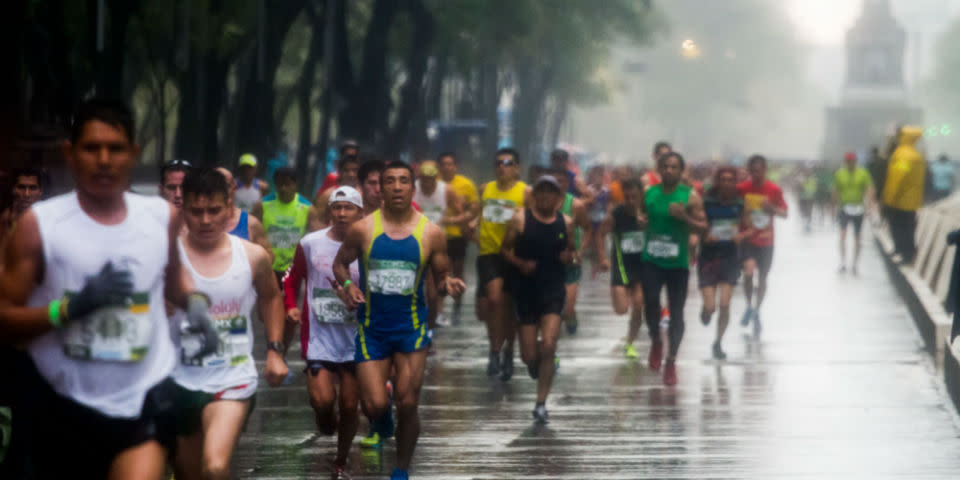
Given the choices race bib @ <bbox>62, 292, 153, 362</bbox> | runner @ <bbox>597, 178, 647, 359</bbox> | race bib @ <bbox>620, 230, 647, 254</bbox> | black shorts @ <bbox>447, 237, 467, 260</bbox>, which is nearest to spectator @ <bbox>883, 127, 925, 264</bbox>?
black shorts @ <bbox>447, 237, 467, 260</bbox>

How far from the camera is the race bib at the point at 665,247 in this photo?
13.4 m

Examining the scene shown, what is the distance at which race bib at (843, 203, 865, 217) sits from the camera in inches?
1030

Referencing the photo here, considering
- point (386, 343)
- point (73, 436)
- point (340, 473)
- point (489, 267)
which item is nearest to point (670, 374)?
point (489, 267)

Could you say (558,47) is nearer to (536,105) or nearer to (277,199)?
(536,105)

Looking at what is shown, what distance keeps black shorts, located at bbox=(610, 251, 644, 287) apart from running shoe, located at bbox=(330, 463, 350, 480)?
6.17 m

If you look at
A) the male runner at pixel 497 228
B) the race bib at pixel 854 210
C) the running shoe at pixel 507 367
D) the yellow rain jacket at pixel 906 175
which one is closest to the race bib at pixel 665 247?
the male runner at pixel 497 228

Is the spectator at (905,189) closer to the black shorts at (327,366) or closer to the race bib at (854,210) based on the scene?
the race bib at (854,210)

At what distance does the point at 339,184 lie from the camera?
1484 cm

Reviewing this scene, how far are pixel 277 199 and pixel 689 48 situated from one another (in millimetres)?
13390

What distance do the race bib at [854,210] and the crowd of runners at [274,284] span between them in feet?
30.1

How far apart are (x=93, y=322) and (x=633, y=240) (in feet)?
33.1

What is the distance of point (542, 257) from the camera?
11.8 metres

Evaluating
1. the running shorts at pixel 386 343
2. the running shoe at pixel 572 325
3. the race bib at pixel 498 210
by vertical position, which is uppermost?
the race bib at pixel 498 210

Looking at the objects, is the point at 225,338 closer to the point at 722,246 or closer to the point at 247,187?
the point at 722,246
